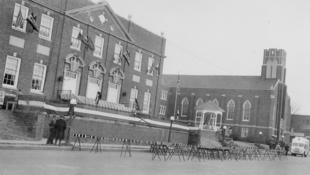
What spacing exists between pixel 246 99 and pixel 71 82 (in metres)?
43.7

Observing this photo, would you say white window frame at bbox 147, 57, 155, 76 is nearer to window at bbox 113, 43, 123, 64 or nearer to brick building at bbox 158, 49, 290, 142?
window at bbox 113, 43, 123, 64

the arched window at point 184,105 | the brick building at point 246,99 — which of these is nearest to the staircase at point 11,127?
the brick building at point 246,99

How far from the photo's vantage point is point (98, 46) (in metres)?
36.5

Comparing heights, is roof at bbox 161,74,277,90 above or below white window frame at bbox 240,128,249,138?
above

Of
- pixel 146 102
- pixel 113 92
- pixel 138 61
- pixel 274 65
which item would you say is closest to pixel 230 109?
pixel 274 65

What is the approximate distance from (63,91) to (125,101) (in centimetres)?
866

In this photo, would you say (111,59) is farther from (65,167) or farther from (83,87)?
(65,167)

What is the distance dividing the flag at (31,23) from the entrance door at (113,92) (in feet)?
33.7

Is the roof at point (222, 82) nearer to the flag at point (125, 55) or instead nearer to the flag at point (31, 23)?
the flag at point (125, 55)

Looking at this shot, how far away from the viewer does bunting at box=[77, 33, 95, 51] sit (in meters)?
33.7

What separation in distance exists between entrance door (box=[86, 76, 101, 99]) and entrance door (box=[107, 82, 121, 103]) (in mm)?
1777

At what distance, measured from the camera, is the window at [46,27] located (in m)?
31.1

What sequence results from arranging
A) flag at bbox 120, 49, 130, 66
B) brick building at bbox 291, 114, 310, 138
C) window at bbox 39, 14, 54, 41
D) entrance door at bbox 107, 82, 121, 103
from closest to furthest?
window at bbox 39, 14, 54, 41 → entrance door at bbox 107, 82, 121, 103 → flag at bbox 120, 49, 130, 66 → brick building at bbox 291, 114, 310, 138

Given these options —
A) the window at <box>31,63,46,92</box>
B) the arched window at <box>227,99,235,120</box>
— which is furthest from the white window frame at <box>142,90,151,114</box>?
the arched window at <box>227,99,235,120</box>
